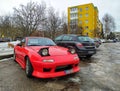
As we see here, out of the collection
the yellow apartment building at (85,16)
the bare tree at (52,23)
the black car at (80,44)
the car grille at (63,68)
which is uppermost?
the yellow apartment building at (85,16)

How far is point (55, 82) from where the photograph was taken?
3982 millimetres

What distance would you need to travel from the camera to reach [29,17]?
20.9m

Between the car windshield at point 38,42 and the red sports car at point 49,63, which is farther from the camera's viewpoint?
the car windshield at point 38,42

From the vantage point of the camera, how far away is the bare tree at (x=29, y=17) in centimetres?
2033

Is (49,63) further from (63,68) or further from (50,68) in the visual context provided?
(63,68)

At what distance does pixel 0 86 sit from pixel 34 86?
36.4 inches

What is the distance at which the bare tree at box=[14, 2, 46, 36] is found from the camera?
66.7 ft

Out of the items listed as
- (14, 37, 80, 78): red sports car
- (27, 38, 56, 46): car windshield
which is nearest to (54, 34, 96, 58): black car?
(27, 38, 56, 46): car windshield

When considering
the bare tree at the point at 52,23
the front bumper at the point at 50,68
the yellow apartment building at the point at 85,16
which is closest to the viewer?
the front bumper at the point at 50,68

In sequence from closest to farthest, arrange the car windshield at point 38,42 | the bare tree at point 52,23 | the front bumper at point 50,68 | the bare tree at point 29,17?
the front bumper at point 50,68
the car windshield at point 38,42
the bare tree at point 29,17
the bare tree at point 52,23

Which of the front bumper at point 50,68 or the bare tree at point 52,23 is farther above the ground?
the bare tree at point 52,23

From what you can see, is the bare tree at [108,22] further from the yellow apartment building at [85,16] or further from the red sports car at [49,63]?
→ the red sports car at [49,63]

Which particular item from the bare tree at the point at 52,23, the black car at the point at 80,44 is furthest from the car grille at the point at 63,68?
the bare tree at the point at 52,23

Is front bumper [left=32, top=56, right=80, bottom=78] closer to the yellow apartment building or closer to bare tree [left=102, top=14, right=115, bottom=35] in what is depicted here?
the yellow apartment building
